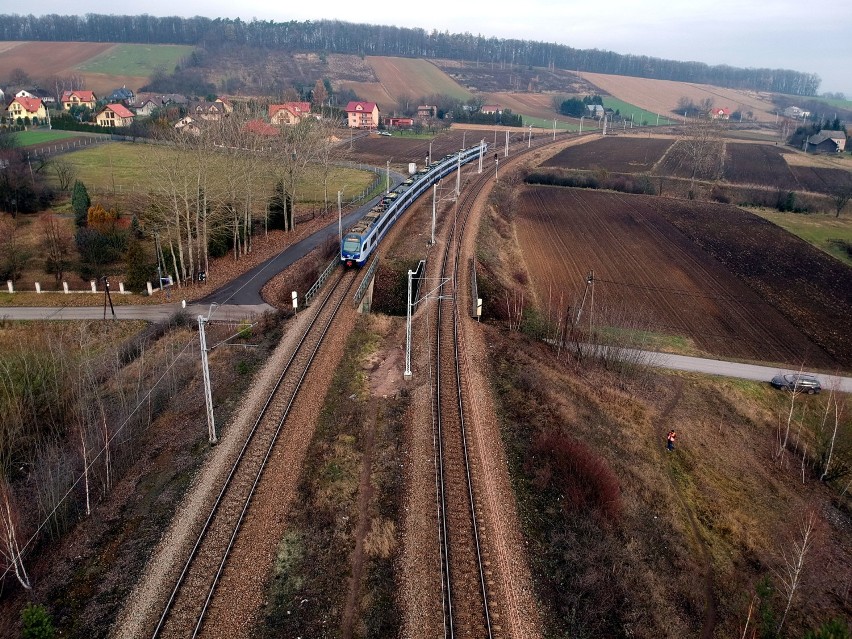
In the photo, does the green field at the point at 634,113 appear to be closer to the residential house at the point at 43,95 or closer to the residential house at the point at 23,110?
the residential house at the point at 23,110

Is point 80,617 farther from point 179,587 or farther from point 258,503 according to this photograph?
point 258,503

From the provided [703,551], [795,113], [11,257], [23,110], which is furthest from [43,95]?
[795,113]

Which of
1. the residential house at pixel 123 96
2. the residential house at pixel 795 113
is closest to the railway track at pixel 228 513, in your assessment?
the residential house at pixel 123 96

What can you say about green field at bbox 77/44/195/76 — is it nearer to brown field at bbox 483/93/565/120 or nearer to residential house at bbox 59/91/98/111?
residential house at bbox 59/91/98/111

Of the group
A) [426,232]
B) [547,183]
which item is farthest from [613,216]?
[426,232]

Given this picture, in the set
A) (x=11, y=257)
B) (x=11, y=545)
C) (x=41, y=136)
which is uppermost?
(x=41, y=136)

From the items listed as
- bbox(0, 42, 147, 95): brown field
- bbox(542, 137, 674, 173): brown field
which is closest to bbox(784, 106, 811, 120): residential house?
bbox(542, 137, 674, 173): brown field

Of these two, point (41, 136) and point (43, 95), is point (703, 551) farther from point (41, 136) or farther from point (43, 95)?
point (43, 95)
